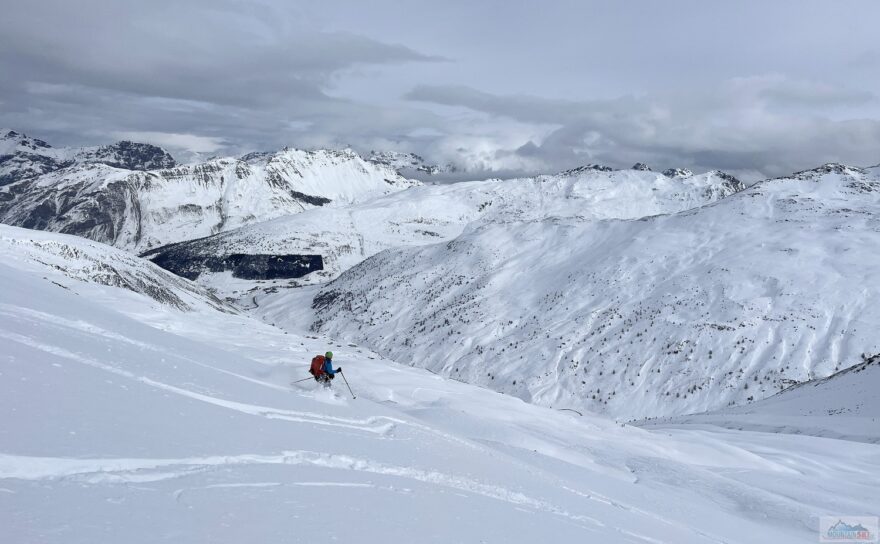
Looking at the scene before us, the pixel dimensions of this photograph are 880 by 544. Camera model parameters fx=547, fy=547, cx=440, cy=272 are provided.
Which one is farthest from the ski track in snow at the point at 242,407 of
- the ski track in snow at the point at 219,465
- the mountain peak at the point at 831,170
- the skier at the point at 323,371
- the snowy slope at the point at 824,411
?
the mountain peak at the point at 831,170

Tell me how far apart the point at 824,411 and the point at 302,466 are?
112 ft

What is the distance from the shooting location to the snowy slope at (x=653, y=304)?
50.7m

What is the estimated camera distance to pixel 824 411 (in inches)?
1241

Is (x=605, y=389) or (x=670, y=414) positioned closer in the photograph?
(x=670, y=414)

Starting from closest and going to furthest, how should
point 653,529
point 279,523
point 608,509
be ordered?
point 279,523
point 653,529
point 608,509

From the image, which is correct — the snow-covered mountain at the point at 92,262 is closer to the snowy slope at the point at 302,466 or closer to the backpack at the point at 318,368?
the backpack at the point at 318,368

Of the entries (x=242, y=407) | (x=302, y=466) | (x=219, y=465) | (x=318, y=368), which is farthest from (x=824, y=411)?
(x=219, y=465)

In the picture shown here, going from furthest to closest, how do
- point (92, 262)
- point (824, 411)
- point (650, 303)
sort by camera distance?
point (650, 303), point (92, 262), point (824, 411)

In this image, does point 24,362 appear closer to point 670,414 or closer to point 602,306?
point 670,414

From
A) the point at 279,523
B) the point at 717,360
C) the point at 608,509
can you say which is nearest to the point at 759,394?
the point at 717,360

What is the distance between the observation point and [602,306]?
69.1 m

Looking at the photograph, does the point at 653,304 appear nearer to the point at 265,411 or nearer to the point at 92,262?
the point at 265,411

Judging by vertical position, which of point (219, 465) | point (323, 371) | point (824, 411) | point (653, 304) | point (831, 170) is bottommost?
point (824, 411)

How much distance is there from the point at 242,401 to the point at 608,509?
7799mm
